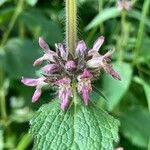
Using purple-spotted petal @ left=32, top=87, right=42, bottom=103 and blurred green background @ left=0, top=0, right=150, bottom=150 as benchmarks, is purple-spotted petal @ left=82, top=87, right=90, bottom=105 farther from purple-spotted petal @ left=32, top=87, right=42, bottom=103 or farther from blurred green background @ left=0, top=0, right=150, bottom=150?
blurred green background @ left=0, top=0, right=150, bottom=150

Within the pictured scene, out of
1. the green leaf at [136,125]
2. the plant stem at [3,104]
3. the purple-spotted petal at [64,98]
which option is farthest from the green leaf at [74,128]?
the plant stem at [3,104]

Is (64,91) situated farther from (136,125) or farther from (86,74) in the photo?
(136,125)

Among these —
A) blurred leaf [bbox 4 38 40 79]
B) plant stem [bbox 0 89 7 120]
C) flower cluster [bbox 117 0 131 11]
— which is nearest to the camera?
flower cluster [bbox 117 0 131 11]

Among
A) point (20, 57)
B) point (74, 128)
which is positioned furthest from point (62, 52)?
point (20, 57)

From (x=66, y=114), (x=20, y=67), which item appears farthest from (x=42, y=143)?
(x=20, y=67)

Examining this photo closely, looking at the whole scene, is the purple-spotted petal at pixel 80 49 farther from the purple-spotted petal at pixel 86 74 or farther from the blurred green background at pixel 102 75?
the blurred green background at pixel 102 75

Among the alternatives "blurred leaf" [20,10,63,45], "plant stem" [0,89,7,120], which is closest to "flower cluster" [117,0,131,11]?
"blurred leaf" [20,10,63,45]
